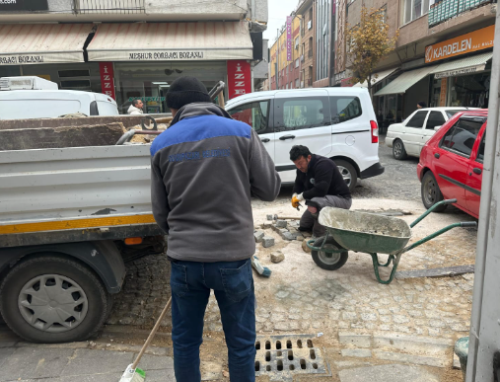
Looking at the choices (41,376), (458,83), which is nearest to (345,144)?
(41,376)

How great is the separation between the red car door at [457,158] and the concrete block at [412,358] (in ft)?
9.02

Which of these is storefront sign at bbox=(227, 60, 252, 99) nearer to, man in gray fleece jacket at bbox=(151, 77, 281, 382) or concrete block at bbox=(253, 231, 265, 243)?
concrete block at bbox=(253, 231, 265, 243)

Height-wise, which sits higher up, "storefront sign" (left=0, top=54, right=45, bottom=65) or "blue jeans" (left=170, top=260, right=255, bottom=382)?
"storefront sign" (left=0, top=54, right=45, bottom=65)

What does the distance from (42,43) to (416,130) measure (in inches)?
448

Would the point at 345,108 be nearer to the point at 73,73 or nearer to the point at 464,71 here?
the point at 464,71

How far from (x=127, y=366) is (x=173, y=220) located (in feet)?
4.38

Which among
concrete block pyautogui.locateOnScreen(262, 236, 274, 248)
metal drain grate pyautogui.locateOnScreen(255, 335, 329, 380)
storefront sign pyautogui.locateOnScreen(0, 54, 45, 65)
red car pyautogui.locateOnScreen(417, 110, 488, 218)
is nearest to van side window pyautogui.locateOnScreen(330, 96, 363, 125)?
red car pyautogui.locateOnScreen(417, 110, 488, 218)

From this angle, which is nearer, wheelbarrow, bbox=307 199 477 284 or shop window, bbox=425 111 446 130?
wheelbarrow, bbox=307 199 477 284

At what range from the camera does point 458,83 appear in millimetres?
15453

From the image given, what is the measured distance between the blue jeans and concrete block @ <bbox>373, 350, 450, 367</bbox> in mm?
1201

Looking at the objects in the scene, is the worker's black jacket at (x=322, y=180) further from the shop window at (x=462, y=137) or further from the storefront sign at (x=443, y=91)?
the storefront sign at (x=443, y=91)

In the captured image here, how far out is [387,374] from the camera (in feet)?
8.55

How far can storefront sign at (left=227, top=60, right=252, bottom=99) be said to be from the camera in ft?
41.6

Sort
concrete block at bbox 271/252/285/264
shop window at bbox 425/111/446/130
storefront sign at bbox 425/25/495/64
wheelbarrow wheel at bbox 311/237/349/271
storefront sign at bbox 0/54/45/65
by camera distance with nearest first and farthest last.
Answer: wheelbarrow wheel at bbox 311/237/349/271, concrete block at bbox 271/252/285/264, shop window at bbox 425/111/446/130, storefront sign at bbox 0/54/45/65, storefront sign at bbox 425/25/495/64
